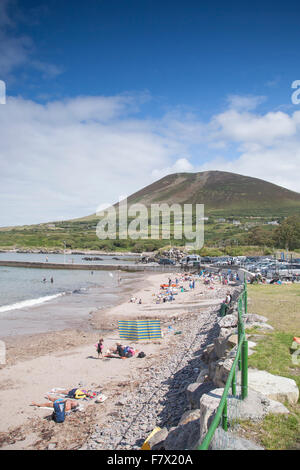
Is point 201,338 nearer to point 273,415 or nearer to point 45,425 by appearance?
point 45,425

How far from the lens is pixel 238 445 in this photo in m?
4.02

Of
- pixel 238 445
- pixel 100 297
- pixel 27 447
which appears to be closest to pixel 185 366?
pixel 27 447

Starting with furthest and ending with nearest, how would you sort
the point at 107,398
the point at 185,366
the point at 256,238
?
1. the point at 256,238
2. the point at 185,366
3. the point at 107,398

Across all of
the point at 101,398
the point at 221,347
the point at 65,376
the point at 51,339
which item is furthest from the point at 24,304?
the point at 221,347

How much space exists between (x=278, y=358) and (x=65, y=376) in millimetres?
8964

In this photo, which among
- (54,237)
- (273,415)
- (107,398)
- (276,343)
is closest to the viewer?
(273,415)

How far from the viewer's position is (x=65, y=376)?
535 inches

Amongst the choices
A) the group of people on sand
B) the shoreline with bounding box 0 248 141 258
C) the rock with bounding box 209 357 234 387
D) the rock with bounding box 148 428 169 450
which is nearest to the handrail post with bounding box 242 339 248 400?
the rock with bounding box 209 357 234 387

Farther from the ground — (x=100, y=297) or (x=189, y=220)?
(x=189, y=220)

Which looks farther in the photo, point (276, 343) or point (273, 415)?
point (276, 343)

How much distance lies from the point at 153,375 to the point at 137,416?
3483 millimetres

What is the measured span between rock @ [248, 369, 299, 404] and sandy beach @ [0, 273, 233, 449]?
15.6 ft

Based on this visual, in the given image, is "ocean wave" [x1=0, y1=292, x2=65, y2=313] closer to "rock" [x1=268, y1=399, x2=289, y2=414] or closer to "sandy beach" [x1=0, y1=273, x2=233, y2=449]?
"sandy beach" [x1=0, y1=273, x2=233, y2=449]

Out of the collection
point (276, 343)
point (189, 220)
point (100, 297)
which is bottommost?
point (100, 297)
